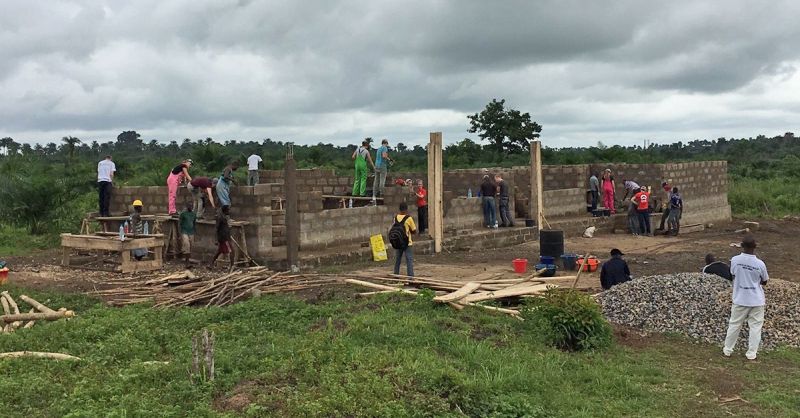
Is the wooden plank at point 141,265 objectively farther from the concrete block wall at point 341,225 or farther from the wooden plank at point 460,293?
the wooden plank at point 460,293

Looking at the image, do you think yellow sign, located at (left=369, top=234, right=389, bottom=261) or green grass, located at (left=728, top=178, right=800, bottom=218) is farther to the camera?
green grass, located at (left=728, top=178, right=800, bottom=218)

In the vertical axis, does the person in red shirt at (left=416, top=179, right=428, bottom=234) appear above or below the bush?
above

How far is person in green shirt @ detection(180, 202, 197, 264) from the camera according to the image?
14.7 meters

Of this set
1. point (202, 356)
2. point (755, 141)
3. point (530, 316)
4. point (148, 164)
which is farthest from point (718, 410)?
point (755, 141)

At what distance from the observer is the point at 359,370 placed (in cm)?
714

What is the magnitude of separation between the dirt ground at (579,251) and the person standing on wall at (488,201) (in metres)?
1.24

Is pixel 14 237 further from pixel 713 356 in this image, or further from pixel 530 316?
pixel 713 356

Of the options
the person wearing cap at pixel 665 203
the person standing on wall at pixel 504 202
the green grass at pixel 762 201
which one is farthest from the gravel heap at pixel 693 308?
the green grass at pixel 762 201

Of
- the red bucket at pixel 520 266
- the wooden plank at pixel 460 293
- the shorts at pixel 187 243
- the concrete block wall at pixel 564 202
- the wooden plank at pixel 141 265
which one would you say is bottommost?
the red bucket at pixel 520 266

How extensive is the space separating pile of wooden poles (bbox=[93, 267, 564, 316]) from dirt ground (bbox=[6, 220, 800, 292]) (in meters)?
1.00

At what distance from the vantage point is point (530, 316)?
975 centimetres

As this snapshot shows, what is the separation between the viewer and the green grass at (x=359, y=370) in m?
6.61

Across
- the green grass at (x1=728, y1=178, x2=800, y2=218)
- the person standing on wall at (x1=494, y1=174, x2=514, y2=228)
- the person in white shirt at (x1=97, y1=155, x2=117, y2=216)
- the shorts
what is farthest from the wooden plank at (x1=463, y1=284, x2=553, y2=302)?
the green grass at (x1=728, y1=178, x2=800, y2=218)

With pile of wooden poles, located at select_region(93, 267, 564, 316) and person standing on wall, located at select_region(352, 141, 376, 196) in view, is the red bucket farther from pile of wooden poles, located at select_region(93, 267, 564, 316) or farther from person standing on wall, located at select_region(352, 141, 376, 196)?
person standing on wall, located at select_region(352, 141, 376, 196)
